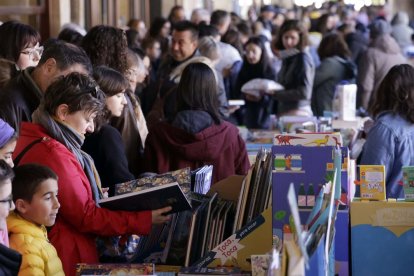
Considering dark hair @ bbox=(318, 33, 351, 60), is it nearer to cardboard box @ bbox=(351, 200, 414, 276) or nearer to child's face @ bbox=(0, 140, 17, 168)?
cardboard box @ bbox=(351, 200, 414, 276)

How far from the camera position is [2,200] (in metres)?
3.57

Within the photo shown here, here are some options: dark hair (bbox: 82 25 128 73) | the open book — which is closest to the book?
dark hair (bbox: 82 25 128 73)

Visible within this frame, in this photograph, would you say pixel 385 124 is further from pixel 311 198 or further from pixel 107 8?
pixel 107 8

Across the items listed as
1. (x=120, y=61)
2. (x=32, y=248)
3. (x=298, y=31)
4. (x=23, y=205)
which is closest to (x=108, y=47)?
(x=120, y=61)

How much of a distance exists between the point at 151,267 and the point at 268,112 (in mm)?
7386

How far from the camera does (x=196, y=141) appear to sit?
598cm

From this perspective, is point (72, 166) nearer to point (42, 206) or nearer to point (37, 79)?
point (42, 206)

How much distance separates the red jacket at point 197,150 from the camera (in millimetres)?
5973

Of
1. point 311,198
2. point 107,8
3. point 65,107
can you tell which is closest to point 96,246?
point 65,107

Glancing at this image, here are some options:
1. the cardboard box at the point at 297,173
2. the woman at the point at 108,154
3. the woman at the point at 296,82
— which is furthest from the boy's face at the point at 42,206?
the woman at the point at 296,82

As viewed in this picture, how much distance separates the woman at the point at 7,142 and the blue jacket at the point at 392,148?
2646 millimetres

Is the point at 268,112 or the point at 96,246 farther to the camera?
the point at 268,112

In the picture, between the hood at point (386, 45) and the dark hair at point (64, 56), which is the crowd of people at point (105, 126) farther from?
the hood at point (386, 45)

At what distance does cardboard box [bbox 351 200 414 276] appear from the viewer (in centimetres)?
439
